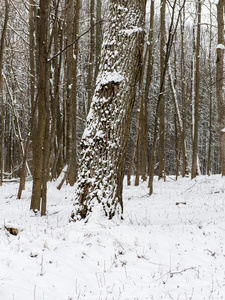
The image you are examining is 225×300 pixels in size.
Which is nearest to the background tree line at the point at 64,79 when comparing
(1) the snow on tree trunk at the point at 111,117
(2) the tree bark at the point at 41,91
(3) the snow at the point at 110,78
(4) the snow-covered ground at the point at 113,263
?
(2) the tree bark at the point at 41,91

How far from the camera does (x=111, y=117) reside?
4266 mm

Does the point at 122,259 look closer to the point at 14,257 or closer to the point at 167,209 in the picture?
the point at 14,257

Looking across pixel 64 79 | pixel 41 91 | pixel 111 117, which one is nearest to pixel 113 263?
pixel 111 117

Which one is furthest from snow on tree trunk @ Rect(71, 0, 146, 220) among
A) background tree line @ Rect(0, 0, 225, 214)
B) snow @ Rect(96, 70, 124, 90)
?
background tree line @ Rect(0, 0, 225, 214)

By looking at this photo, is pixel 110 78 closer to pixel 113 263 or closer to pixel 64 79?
pixel 113 263

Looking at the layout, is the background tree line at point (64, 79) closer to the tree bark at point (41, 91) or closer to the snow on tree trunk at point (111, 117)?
the tree bark at point (41, 91)

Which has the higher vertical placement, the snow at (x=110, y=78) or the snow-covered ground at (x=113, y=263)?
the snow at (x=110, y=78)

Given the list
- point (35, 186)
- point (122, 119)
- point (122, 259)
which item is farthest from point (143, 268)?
point (35, 186)

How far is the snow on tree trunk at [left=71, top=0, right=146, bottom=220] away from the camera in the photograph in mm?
4180

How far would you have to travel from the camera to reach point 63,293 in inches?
98.0

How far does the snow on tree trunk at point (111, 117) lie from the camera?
165 inches

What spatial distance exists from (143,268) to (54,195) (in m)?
6.97

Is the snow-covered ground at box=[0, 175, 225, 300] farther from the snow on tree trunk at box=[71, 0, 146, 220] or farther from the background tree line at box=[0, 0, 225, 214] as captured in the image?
Result: the background tree line at box=[0, 0, 225, 214]

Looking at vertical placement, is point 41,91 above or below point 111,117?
above
